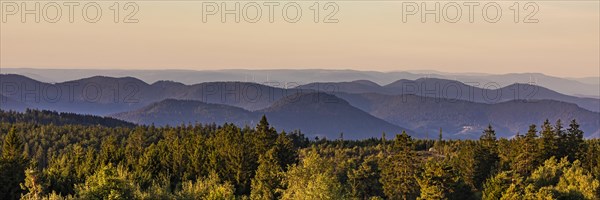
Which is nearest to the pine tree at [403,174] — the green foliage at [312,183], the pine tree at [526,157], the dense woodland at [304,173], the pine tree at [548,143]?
the dense woodland at [304,173]

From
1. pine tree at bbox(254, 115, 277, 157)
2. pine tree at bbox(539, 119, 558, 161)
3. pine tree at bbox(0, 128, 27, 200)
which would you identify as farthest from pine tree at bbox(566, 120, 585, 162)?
pine tree at bbox(0, 128, 27, 200)

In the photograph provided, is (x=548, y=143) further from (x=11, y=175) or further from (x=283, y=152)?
(x=11, y=175)

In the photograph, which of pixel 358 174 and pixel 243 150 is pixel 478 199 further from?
pixel 243 150

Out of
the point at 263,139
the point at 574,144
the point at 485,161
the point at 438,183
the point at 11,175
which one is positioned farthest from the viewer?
the point at 574,144

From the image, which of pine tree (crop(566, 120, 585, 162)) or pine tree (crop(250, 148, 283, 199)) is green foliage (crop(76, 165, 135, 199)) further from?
pine tree (crop(566, 120, 585, 162))

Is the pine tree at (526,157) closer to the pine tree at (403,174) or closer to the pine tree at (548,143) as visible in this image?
the pine tree at (548,143)

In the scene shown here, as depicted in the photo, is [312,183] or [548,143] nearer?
[312,183]

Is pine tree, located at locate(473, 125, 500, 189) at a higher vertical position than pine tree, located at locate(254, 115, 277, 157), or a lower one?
lower

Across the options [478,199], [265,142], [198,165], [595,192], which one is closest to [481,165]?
[478,199]

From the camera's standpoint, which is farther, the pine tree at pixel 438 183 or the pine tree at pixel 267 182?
the pine tree at pixel 267 182

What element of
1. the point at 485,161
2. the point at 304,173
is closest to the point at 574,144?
the point at 485,161

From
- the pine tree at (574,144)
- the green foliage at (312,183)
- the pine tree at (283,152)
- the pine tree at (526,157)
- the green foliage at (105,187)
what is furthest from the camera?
the pine tree at (574,144)
